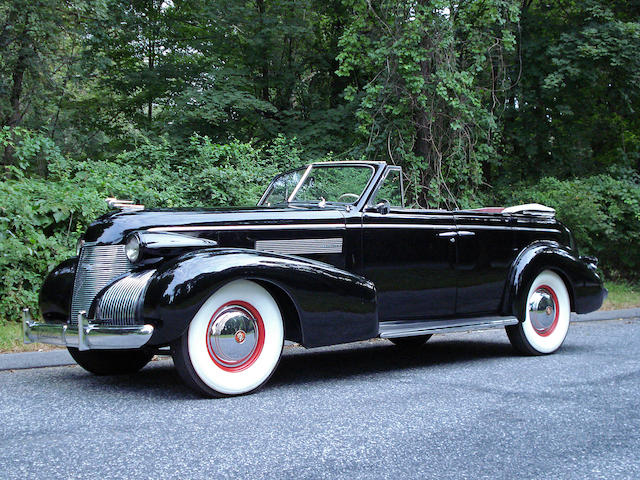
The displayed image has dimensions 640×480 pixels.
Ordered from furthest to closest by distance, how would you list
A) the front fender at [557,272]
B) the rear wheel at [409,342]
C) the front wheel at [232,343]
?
the rear wheel at [409,342] < the front fender at [557,272] < the front wheel at [232,343]

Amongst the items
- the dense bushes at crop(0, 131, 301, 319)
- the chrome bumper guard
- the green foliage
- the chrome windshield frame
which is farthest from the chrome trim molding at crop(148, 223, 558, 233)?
the green foliage

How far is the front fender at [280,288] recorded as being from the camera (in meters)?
4.34

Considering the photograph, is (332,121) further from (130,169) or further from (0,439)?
(0,439)

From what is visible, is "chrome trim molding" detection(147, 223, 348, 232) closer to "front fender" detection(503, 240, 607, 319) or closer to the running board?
the running board

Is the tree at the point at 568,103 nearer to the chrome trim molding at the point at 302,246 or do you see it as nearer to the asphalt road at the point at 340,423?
the asphalt road at the point at 340,423

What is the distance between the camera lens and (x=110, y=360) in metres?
5.50

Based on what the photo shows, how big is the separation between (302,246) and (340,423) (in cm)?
163

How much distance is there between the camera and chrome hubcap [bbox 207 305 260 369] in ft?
15.0

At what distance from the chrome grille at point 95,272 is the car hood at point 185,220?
0.08m

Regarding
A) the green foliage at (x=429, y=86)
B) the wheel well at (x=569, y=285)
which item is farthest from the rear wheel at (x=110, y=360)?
the green foliage at (x=429, y=86)

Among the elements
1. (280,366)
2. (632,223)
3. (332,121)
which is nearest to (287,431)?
(280,366)

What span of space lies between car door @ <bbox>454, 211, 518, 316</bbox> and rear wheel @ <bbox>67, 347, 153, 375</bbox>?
2.75 metres

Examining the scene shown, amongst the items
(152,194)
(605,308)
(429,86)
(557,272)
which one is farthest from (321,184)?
(429,86)

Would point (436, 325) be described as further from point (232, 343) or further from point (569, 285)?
point (232, 343)
